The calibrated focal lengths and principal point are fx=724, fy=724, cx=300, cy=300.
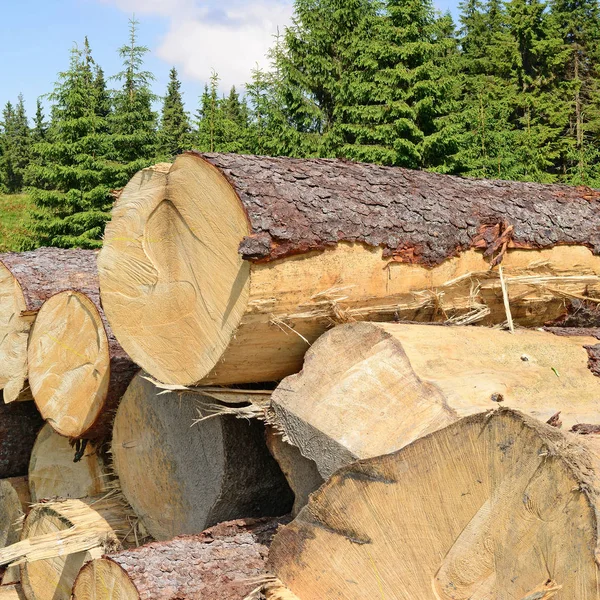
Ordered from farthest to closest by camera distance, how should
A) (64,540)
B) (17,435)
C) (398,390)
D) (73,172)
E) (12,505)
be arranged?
(73,172)
(17,435)
(12,505)
(64,540)
(398,390)

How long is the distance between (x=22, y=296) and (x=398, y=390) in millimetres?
2169

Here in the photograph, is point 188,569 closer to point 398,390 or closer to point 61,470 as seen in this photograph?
point 398,390

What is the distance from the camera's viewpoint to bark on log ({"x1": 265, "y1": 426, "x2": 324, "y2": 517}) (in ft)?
7.06

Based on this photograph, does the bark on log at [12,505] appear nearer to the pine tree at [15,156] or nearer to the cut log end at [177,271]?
the cut log end at [177,271]

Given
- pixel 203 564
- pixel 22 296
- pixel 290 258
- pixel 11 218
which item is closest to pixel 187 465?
pixel 203 564

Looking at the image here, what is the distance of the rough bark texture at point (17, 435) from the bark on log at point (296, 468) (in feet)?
6.67

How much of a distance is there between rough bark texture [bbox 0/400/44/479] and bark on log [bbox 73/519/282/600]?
1.62 meters

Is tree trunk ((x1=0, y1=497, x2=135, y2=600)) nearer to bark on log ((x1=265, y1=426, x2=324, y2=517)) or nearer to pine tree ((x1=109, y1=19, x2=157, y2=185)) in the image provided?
bark on log ((x1=265, y1=426, x2=324, y2=517))

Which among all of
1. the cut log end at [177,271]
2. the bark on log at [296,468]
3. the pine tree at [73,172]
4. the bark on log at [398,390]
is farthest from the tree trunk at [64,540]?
the pine tree at [73,172]

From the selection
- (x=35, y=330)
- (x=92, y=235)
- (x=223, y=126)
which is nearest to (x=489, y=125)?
(x=223, y=126)

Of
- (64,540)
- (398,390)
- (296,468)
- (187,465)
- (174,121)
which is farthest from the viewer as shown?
(174,121)

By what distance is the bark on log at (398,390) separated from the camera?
1888mm

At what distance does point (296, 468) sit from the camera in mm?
2191

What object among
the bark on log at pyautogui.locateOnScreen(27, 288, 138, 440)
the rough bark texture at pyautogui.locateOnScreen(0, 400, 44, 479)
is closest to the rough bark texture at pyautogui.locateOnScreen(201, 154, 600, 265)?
the bark on log at pyautogui.locateOnScreen(27, 288, 138, 440)
